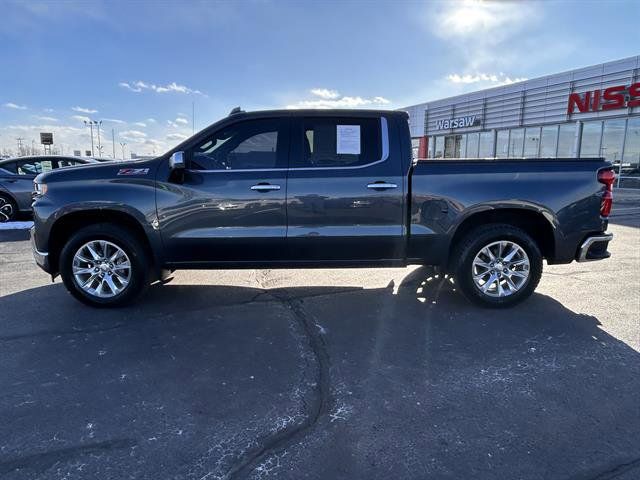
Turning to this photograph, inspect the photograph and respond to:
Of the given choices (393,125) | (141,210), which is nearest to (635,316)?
(393,125)

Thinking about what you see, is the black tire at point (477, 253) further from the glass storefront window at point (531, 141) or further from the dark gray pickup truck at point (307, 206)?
the glass storefront window at point (531, 141)

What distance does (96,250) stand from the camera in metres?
4.57

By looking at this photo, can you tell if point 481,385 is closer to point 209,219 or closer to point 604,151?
point 209,219

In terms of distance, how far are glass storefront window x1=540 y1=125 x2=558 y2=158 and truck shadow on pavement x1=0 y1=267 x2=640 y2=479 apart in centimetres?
1981

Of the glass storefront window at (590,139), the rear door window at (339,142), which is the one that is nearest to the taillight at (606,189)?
the rear door window at (339,142)

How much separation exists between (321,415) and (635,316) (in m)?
3.58

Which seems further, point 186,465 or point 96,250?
point 96,250

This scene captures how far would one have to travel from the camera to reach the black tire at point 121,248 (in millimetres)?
4480

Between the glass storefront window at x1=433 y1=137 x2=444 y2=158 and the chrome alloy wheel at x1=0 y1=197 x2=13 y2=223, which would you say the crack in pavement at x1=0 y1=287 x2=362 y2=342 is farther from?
the glass storefront window at x1=433 y1=137 x2=444 y2=158

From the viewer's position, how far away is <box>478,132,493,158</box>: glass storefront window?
2533cm

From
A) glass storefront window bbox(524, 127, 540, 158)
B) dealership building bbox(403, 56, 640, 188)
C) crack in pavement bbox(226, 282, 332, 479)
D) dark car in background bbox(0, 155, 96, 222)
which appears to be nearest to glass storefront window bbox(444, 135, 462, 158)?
dealership building bbox(403, 56, 640, 188)

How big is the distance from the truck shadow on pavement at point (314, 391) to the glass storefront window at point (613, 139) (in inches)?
703

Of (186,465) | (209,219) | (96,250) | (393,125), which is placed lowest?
(186,465)

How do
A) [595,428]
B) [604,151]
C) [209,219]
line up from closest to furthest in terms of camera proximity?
[595,428] < [209,219] < [604,151]
